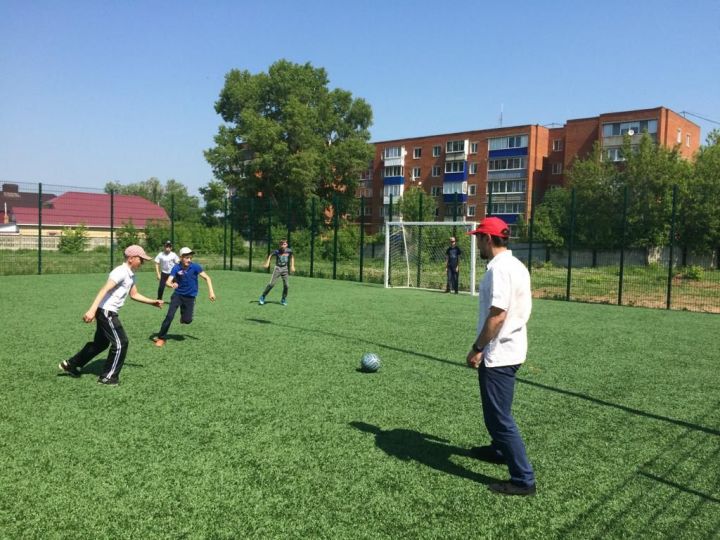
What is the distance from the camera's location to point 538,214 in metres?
20.8

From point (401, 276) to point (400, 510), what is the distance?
18.4 m

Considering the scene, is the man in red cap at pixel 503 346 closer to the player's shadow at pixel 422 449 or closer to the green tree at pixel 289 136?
the player's shadow at pixel 422 449

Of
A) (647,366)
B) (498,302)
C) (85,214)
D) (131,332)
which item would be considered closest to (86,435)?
(498,302)

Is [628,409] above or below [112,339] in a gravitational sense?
below

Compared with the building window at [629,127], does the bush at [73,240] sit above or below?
below

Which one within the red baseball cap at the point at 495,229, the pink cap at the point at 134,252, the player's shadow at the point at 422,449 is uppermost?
the red baseball cap at the point at 495,229

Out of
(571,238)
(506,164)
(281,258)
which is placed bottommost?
(281,258)

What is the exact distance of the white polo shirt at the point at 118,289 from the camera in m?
Answer: 6.63

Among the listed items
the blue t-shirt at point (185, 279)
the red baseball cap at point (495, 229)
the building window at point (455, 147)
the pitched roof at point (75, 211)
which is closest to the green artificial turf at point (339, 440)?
the blue t-shirt at point (185, 279)

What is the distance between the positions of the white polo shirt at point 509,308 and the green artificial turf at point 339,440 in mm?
1048

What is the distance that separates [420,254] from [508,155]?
43306 mm

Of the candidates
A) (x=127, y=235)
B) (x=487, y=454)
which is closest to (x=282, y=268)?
(x=487, y=454)

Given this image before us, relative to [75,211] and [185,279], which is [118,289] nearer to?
[185,279]

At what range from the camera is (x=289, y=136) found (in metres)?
50.2
